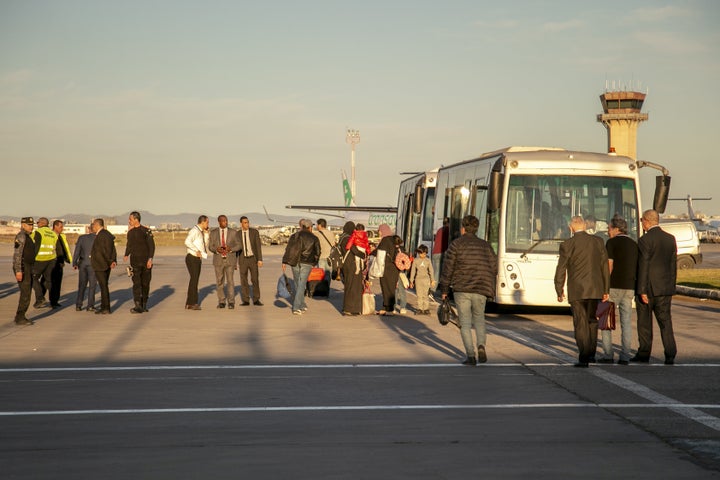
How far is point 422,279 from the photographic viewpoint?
20.9m

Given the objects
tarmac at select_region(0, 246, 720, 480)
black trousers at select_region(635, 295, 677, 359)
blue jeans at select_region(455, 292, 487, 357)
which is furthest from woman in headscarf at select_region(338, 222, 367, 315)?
black trousers at select_region(635, 295, 677, 359)

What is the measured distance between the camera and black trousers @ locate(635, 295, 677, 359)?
12656 mm

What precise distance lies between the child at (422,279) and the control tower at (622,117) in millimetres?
87538

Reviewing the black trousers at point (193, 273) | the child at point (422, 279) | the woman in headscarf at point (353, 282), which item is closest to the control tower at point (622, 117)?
the child at point (422, 279)

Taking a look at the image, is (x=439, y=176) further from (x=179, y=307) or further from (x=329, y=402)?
(x=329, y=402)

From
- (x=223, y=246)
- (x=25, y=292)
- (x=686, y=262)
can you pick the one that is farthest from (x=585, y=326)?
(x=686, y=262)

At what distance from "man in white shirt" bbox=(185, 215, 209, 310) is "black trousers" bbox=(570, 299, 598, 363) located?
1018 cm

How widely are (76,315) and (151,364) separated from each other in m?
7.93

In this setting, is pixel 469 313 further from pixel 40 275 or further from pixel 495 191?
pixel 40 275

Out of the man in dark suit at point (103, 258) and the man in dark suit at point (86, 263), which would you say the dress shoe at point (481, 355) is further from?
the man in dark suit at point (86, 263)

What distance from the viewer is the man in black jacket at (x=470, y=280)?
12.5m

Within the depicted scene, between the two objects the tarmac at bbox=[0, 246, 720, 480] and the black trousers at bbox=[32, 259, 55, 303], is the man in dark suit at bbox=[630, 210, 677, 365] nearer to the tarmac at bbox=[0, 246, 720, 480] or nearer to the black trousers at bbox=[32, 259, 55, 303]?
the tarmac at bbox=[0, 246, 720, 480]

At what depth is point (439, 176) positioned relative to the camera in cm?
2631

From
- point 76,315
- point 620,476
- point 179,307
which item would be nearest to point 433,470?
point 620,476
